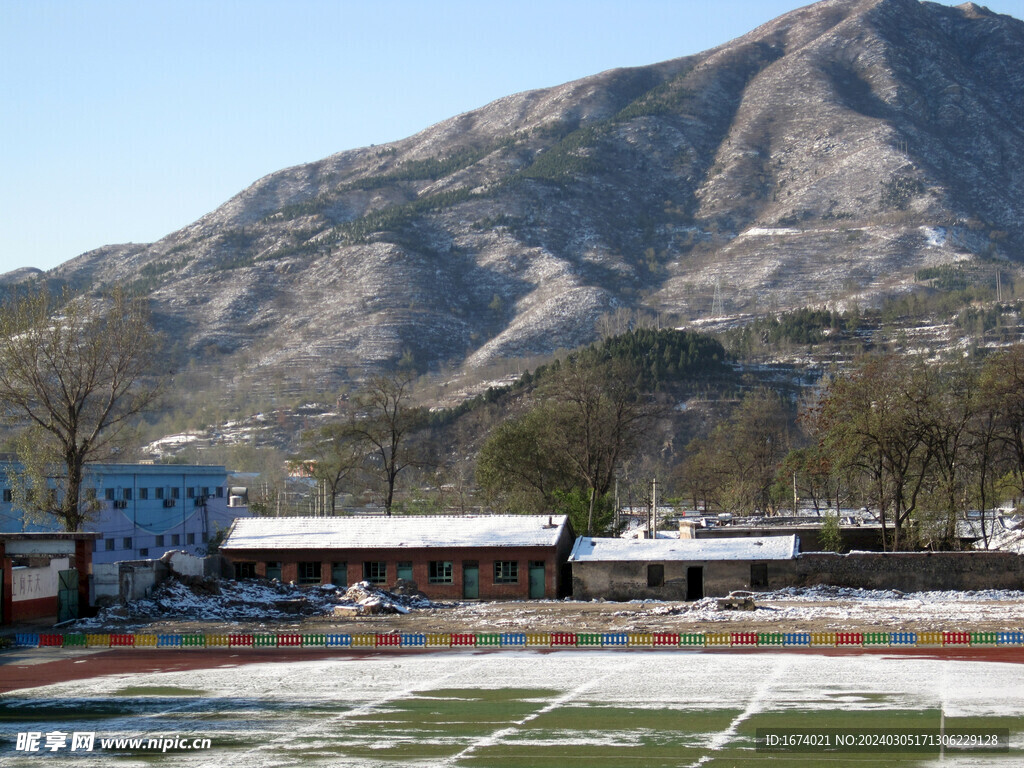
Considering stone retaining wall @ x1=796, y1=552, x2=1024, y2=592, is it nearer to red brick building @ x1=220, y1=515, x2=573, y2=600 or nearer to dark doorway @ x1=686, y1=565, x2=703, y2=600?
dark doorway @ x1=686, y1=565, x2=703, y2=600

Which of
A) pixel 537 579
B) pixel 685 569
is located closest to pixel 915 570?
pixel 685 569

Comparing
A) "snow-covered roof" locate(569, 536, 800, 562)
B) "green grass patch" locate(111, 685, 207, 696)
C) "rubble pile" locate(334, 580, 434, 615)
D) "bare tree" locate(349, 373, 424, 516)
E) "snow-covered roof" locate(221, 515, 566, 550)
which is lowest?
"rubble pile" locate(334, 580, 434, 615)

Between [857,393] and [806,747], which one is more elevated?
[857,393]

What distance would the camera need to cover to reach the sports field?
1778cm

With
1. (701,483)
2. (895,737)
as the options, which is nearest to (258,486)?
(701,483)

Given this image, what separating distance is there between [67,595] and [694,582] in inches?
1000

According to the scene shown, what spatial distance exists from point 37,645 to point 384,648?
35.8 feet

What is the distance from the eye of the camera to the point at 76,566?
41.4m

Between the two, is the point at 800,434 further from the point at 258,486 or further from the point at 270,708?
the point at 270,708

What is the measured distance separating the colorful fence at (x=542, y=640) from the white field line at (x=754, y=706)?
3.23 metres

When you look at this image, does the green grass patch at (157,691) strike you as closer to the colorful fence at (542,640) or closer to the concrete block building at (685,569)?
the colorful fence at (542,640)

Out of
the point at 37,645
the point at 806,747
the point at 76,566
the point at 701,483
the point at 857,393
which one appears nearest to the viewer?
the point at 806,747

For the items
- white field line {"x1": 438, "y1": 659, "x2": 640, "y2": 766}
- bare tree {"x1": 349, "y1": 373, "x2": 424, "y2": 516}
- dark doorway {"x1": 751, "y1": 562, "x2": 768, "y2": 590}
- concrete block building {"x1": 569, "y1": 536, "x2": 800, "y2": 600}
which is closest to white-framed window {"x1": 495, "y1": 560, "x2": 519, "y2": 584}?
concrete block building {"x1": 569, "y1": 536, "x2": 800, "y2": 600}

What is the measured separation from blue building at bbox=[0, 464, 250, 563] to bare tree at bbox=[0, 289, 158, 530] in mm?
25778
